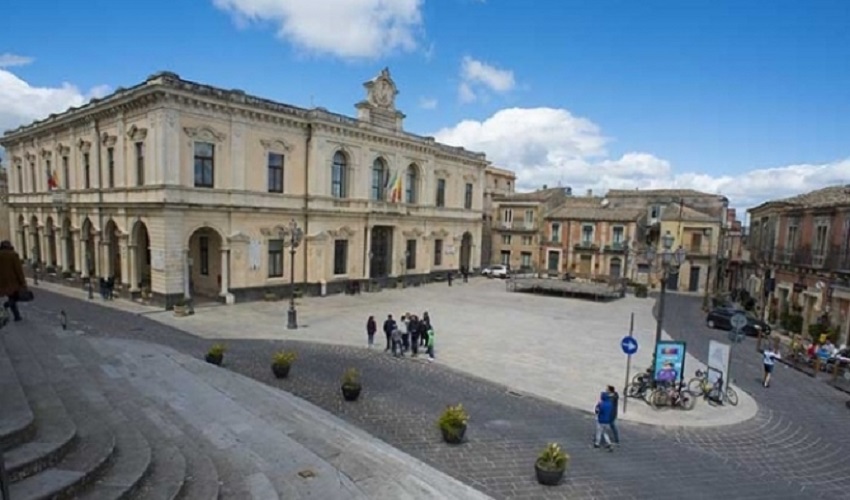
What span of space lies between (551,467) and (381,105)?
29.6 meters

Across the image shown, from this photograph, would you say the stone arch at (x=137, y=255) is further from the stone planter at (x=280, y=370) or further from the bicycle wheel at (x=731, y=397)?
the bicycle wheel at (x=731, y=397)

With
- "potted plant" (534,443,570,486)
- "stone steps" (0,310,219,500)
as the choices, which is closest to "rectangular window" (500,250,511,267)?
"potted plant" (534,443,570,486)

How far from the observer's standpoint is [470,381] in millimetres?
14047

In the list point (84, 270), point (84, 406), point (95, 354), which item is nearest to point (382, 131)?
point (84, 270)

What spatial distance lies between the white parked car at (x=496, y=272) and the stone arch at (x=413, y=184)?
11888 mm

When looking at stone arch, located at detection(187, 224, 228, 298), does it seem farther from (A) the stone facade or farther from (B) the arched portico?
(A) the stone facade

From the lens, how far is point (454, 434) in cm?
945

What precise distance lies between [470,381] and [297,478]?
310 inches

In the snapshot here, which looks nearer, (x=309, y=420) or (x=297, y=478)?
(x=297, y=478)

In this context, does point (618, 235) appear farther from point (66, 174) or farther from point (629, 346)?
point (66, 174)

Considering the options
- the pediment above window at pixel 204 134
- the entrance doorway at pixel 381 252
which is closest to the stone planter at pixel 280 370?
the pediment above window at pixel 204 134

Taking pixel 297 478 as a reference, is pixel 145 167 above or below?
above

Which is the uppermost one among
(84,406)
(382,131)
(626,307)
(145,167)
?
(382,131)

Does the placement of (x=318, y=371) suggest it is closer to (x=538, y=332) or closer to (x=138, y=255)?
(x=538, y=332)
